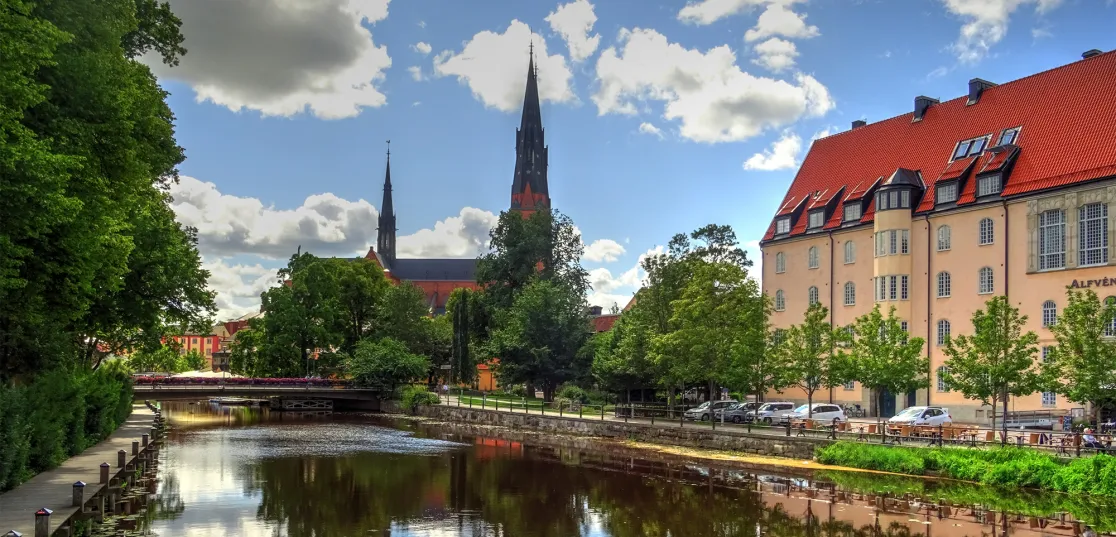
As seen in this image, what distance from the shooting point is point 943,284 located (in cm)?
5025

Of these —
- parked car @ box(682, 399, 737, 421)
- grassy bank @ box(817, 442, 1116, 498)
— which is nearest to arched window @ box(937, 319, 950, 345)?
parked car @ box(682, 399, 737, 421)

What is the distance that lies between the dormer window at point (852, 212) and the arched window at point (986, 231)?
7970 millimetres

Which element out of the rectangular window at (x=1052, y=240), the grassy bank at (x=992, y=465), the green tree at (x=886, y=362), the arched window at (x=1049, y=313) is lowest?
the grassy bank at (x=992, y=465)

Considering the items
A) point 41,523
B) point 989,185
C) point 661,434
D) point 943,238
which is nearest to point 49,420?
point 41,523

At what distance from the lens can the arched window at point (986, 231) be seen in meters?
48.0

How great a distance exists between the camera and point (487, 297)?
79.6m

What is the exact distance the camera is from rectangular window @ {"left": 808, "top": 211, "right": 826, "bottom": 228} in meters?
58.1

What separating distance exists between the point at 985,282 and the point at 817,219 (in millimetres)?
12447

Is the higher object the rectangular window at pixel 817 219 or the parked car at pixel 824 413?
the rectangular window at pixel 817 219

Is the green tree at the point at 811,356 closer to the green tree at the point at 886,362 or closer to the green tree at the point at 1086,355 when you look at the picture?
the green tree at the point at 886,362

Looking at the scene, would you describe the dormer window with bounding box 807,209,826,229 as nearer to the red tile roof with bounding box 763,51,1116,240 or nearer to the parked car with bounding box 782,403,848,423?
the red tile roof with bounding box 763,51,1116,240

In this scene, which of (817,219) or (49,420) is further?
(817,219)

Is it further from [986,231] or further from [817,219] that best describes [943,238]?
[817,219]

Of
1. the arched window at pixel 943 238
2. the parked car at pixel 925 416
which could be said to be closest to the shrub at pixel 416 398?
the arched window at pixel 943 238
